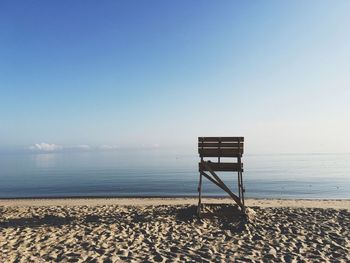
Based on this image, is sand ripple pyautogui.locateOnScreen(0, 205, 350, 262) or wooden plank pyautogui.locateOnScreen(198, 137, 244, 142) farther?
wooden plank pyautogui.locateOnScreen(198, 137, 244, 142)

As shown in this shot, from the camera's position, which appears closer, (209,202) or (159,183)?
(209,202)

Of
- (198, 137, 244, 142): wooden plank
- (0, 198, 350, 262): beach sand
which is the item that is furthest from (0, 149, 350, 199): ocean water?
(0, 198, 350, 262): beach sand

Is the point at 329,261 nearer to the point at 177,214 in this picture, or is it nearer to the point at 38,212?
the point at 177,214

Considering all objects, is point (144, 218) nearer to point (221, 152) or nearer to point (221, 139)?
point (221, 152)

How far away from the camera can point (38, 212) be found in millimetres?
17219

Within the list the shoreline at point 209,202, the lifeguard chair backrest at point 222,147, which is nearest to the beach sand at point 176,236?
the lifeguard chair backrest at point 222,147

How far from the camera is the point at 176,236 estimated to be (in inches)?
470

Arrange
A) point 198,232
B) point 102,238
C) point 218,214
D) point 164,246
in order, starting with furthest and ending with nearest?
point 218,214
point 198,232
point 102,238
point 164,246

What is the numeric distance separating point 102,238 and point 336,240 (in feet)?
26.3

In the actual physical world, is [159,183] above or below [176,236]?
above

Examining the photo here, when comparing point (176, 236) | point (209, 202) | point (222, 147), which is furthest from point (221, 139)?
point (209, 202)

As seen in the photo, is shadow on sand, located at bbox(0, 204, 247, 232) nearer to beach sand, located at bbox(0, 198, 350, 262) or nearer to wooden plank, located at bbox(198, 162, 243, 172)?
beach sand, located at bbox(0, 198, 350, 262)

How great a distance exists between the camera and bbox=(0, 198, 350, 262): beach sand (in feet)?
32.0

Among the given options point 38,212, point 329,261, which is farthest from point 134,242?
point 38,212
